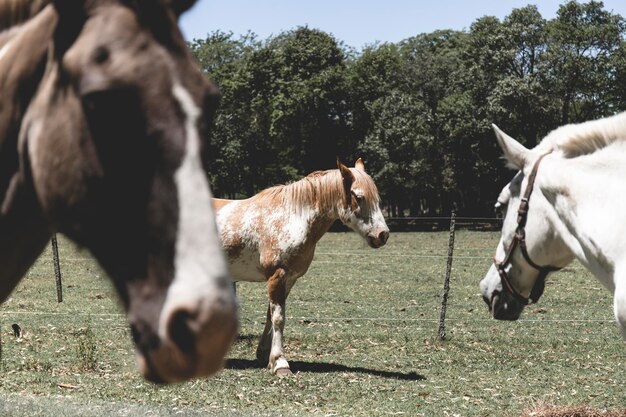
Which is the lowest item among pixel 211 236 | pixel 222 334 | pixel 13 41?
pixel 222 334

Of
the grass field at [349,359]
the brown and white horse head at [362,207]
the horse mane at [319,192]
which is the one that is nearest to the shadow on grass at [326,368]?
the grass field at [349,359]

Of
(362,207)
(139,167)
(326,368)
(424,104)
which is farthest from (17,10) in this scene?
(424,104)

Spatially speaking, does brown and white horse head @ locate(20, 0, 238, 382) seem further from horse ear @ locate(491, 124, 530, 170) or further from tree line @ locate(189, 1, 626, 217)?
tree line @ locate(189, 1, 626, 217)

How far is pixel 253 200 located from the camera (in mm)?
9953

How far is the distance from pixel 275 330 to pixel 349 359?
4.17 feet

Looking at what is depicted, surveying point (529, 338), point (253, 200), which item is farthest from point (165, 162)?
point (529, 338)

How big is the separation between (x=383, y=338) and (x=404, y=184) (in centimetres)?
3761

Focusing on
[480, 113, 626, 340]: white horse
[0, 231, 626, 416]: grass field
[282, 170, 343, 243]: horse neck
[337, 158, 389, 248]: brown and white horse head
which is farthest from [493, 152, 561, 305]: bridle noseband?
[282, 170, 343, 243]: horse neck

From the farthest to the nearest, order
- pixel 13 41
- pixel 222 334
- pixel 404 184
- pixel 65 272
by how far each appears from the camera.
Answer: pixel 404 184 → pixel 65 272 → pixel 13 41 → pixel 222 334

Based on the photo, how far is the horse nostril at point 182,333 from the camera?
137 cm

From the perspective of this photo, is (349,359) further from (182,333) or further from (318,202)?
→ (182,333)

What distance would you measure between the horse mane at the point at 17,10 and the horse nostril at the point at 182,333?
857 mm

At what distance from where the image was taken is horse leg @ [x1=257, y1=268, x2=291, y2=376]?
891 cm

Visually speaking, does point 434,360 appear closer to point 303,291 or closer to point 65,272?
point 303,291
